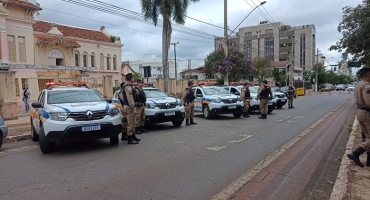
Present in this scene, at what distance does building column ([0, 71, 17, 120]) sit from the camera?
14562 mm

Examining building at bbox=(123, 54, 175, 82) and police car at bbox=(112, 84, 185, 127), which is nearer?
police car at bbox=(112, 84, 185, 127)

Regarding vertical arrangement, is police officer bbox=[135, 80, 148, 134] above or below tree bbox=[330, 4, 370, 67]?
below

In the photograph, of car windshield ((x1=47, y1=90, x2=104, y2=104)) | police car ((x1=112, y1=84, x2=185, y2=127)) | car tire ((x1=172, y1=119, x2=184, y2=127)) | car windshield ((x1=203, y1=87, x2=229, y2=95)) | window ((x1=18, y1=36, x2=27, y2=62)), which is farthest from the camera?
window ((x1=18, y1=36, x2=27, y2=62))

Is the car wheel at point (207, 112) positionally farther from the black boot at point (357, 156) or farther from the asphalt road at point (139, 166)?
the black boot at point (357, 156)

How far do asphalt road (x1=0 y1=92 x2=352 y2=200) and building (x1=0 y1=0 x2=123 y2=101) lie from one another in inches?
399

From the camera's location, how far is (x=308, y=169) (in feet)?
18.2

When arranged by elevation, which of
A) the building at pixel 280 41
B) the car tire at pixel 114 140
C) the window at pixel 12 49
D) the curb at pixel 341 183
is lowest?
the curb at pixel 341 183

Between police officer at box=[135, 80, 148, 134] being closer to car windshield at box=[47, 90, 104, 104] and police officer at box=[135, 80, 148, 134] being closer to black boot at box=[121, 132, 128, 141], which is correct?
black boot at box=[121, 132, 128, 141]

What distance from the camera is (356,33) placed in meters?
20.0

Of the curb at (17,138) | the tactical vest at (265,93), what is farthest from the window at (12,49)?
the tactical vest at (265,93)

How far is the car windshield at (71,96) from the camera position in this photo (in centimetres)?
782

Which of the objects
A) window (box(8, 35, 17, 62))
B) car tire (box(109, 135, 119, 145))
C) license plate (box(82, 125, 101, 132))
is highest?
window (box(8, 35, 17, 62))

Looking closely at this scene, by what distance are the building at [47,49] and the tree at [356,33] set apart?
17.4 metres

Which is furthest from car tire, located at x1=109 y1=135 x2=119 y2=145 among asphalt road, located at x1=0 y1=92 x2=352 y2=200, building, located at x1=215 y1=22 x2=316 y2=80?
building, located at x1=215 y1=22 x2=316 y2=80
